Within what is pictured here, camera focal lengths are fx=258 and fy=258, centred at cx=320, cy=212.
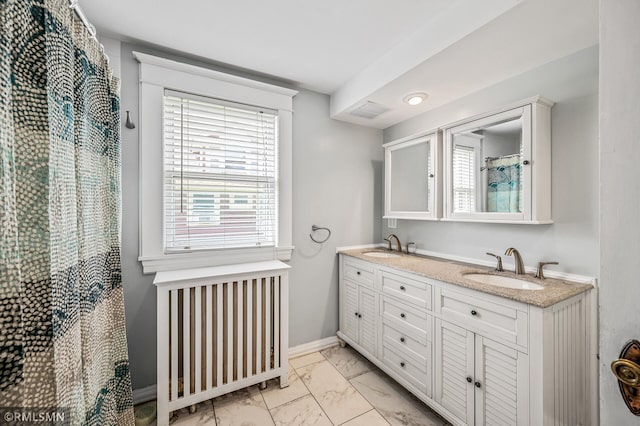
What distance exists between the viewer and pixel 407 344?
5.91 ft

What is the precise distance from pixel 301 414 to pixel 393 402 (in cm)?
63

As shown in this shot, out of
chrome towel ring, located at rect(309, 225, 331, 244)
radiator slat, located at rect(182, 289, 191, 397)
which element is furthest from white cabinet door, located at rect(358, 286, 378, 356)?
radiator slat, located at rect(182, 289, 191, 397)

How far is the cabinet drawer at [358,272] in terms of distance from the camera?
215 centimetres

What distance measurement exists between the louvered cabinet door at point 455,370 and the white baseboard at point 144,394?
193 cm

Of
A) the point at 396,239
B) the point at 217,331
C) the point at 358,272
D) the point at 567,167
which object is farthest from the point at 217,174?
the point at 567,167

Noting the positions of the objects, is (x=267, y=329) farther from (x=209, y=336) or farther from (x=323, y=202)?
(x=323, y=202)

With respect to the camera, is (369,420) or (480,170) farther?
(480,170)

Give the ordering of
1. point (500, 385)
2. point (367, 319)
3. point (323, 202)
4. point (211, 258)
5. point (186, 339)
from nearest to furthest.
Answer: point (500, 385), point (186, 339), point (211, 258), point (367, 319), point (323, 202)

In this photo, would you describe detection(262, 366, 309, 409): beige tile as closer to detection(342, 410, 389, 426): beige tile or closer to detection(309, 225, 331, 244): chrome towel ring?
detection(342, 410, 389, 426): beige tile

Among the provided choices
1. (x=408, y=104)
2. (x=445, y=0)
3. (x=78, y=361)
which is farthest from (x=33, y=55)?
(x=408, y=104)

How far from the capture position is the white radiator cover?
1.59 m

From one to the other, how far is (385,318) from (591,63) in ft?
6.54

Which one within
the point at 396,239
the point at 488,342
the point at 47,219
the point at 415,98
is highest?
the point at 415,98

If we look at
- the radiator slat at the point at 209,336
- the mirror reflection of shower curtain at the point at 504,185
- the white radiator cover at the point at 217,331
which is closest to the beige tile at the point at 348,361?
the white radiator cover at the point at 217,331
